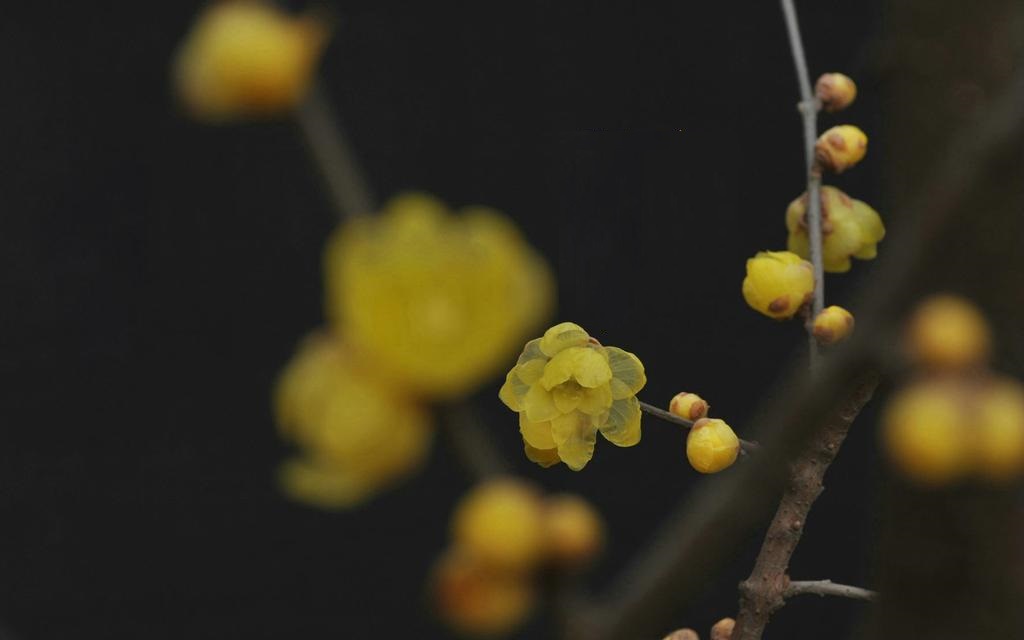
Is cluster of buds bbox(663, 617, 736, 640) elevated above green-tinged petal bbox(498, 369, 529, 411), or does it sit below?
below

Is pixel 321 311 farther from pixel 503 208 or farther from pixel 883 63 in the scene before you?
pixel 883 63

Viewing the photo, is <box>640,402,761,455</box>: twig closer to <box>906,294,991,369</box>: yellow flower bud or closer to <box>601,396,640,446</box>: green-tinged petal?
<box>601,396,640,446</box>: green-tinged petal

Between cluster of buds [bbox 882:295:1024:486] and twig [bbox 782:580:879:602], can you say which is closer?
cluster of buds [bbox 882:295:1024:486]

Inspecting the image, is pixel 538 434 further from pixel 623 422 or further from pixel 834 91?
pixel 834 91

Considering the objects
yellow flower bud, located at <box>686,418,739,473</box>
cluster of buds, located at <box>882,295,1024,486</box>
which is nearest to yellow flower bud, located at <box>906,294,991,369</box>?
cluster of buds, located at <box>882,295,1024,486</box>

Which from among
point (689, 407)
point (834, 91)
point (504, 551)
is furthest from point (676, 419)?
point (504, 551)

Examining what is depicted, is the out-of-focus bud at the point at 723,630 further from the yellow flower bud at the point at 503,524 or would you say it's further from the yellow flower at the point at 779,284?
the yellow flower bud at the point at 503,524
